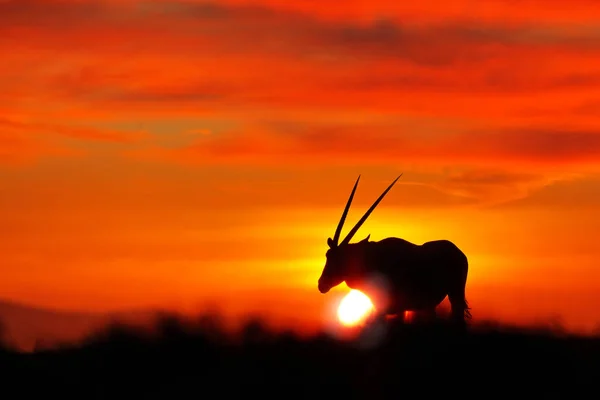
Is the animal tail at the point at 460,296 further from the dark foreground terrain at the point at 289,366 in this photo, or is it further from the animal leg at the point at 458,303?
the dark foreground terrain at the point at 289,366

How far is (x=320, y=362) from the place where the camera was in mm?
19625

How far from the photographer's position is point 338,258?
98.6 ft

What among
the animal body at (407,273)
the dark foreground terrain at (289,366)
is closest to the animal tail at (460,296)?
the animal body at (407,273)

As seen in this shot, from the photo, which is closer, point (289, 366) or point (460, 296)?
point (289, 366)

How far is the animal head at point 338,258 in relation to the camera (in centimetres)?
3000

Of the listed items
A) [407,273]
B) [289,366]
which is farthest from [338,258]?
[289,366]

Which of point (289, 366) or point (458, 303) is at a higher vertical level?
point (458, 303)

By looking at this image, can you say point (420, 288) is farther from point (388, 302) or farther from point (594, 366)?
point (594, 366)

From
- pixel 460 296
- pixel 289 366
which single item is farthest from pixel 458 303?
pixel 289 366

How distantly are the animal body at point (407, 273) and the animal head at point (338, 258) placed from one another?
0.03m

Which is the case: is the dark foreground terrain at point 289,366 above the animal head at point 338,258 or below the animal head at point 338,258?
below

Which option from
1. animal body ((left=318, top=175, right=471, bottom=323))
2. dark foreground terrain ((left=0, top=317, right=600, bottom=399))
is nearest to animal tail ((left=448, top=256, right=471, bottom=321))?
animal body ((left=318, top=175, right=471, bottom=323))

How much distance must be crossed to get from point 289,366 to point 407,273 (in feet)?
32.9

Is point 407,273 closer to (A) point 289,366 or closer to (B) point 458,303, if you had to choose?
(B) point 458,303
